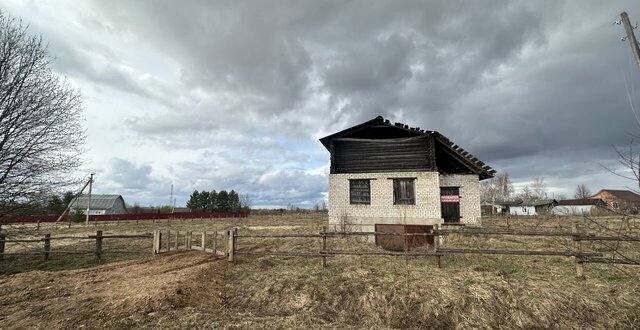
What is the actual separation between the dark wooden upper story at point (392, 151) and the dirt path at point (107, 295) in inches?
365

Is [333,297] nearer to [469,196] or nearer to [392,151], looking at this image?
[392,151]

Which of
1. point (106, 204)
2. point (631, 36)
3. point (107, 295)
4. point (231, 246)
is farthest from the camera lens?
point (106, 204)

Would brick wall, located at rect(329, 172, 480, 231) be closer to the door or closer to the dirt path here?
the door

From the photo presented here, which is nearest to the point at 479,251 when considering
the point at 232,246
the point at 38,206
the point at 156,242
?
the point at 232,246

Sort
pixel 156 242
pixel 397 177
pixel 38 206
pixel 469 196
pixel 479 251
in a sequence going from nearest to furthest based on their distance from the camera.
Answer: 1. pixel 479 251
2. pixel 38 206
3. pixel 156 242
4. pixel 397 177
5. pixel 469 196

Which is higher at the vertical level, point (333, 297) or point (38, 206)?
point (38, 206)

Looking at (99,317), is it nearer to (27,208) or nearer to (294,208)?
A: (27,208)

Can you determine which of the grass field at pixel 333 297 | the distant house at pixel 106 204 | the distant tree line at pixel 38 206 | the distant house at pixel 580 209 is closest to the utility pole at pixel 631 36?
the grass field at pixel 333 297

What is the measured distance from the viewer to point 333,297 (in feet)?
28.8

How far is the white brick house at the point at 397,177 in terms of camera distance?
16.9 m

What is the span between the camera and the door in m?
18.9

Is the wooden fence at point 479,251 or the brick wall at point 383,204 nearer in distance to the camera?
the wooden fence at point 479,251

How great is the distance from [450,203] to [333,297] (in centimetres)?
1260

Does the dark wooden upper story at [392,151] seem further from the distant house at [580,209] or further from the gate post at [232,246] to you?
the distant house at [580,209]
